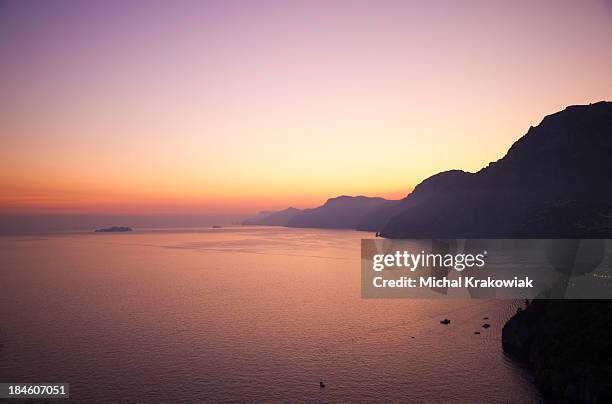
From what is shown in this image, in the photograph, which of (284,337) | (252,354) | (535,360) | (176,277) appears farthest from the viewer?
(176,277)

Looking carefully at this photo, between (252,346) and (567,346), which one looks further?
(252,346)

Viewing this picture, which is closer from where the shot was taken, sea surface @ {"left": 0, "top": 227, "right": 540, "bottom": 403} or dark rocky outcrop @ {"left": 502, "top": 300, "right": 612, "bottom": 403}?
dark rocky outcrop @ {"left": 502, "top": 300, "right": 612, "bottom": 403}

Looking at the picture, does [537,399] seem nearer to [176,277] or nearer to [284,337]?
[284,337]

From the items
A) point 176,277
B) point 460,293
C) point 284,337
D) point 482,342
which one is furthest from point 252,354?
point 176,277

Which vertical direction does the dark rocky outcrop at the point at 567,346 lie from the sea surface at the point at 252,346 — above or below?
above

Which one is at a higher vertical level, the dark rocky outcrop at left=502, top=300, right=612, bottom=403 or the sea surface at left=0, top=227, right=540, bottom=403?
the dark rocky outcrop at left=502, top=300, right=612, bottom=403

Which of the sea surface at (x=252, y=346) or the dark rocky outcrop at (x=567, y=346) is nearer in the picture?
the dark rocky outcrop at (x=567, y=346)

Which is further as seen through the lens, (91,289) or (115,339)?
(91,289)

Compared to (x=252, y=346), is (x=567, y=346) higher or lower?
higher
